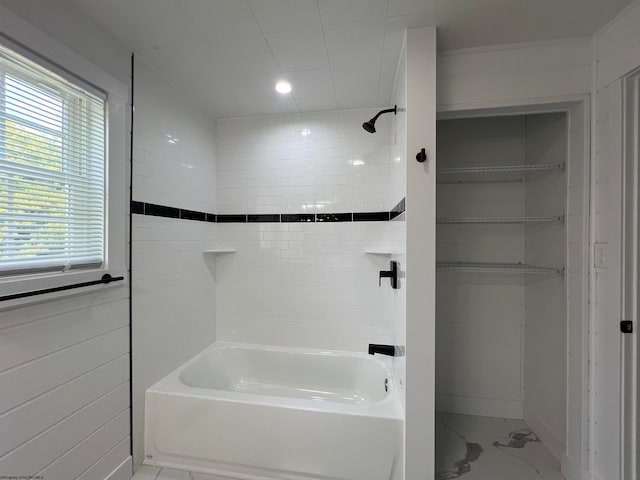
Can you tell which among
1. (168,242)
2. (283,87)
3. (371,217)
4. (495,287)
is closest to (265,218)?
(168,242)

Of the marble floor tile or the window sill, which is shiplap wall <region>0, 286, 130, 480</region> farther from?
the marble floor tile

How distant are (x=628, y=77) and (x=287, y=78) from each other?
1.84 metres

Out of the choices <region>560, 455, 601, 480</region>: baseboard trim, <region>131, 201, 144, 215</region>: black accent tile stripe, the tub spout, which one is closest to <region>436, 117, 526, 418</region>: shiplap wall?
<region>560, 455, 601, 480</region>: baseboard trim

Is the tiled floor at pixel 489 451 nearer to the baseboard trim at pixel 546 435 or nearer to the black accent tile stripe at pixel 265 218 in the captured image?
the baseboard trim at pixel 546 435

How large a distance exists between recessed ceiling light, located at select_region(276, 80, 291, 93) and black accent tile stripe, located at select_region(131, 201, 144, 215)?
123 centimetres

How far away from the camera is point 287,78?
75.0 inches

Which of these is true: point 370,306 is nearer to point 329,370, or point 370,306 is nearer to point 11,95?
point 329,370

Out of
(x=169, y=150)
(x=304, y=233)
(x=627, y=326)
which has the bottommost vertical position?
(x=627, y=326)

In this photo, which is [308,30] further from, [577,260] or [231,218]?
[577,260]

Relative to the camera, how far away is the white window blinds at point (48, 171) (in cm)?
106

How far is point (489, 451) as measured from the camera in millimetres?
1834

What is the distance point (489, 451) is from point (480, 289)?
3.57ft

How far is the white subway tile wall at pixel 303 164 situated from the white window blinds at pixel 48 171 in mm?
1200

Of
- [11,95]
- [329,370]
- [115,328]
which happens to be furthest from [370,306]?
[11,95]
